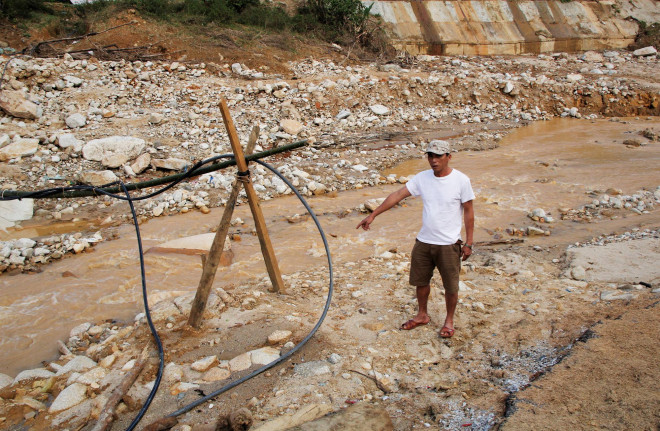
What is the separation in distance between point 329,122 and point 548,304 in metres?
7.25

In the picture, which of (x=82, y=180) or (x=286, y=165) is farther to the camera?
(x=286, y=165)

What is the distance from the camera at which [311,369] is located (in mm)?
2830

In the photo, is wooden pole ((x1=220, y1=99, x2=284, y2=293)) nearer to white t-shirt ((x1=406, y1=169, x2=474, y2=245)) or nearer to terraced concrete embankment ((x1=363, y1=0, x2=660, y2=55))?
white t-shirt ((x1=406, y1=169, x2=474, y2=245))

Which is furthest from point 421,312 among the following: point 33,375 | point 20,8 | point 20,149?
point 20,8

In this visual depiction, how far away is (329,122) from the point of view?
33.0 ft

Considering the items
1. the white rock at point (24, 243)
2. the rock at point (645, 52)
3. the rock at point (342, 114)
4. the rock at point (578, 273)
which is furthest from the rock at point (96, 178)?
the rock at point (645, 52)

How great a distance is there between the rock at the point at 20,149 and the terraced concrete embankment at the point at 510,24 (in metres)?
12.2

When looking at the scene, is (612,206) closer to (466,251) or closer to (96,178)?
(466,251)

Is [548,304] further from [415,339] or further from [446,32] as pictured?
[446,32]

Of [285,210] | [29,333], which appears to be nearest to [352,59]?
[285,210]

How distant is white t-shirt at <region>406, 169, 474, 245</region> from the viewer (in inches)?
117

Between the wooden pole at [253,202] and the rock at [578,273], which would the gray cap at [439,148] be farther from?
the rock at [578,273]

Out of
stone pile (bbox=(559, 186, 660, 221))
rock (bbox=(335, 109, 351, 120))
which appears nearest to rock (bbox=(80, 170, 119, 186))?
rock (bbox=(335, 109, 351, 120))

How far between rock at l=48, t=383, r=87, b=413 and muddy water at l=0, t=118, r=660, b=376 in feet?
4.00
